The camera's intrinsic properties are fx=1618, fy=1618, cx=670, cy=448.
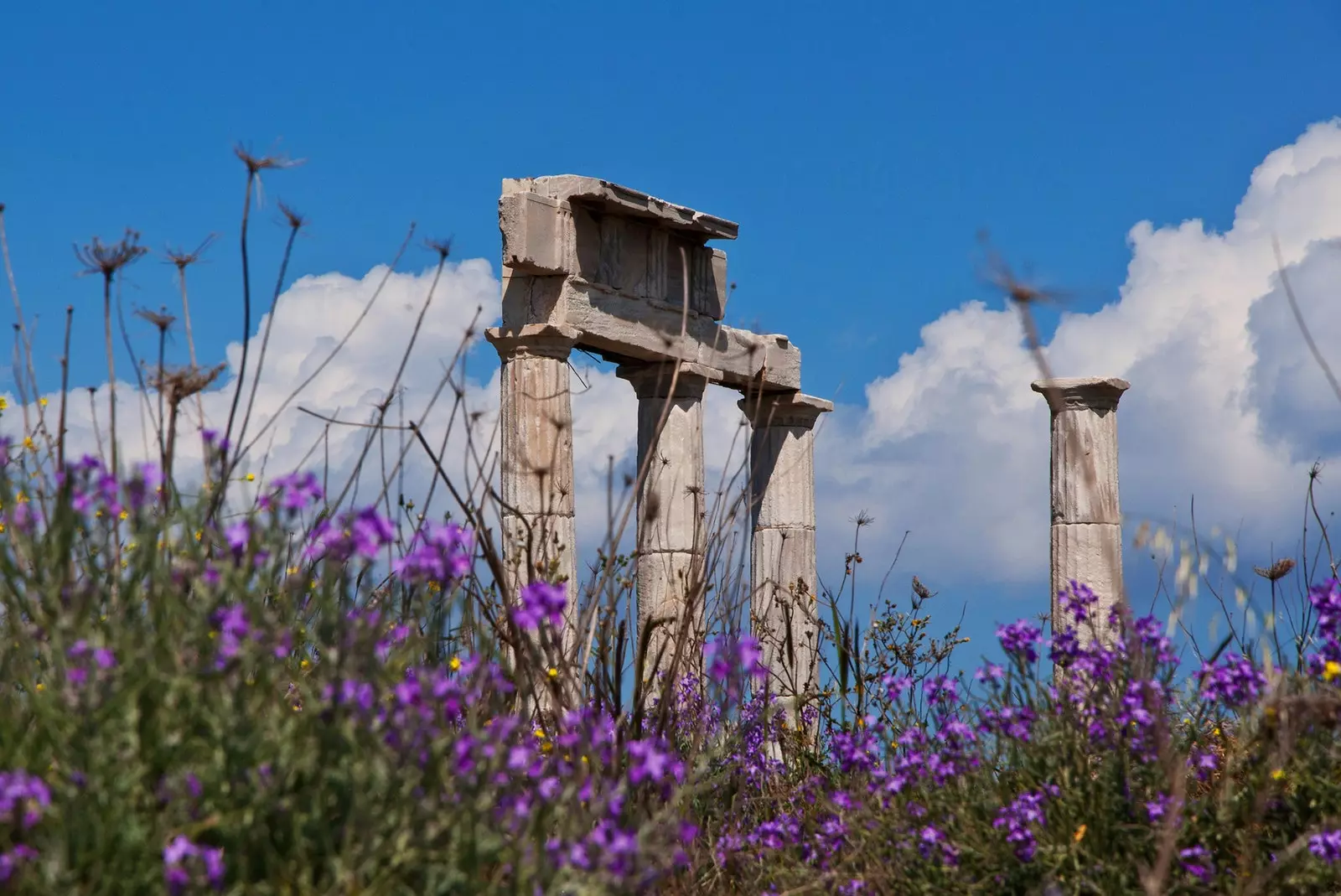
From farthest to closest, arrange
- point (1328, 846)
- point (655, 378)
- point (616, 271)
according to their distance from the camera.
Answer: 1. point (655, 378)
2. point (616, 271)
3. point (1328, 846)

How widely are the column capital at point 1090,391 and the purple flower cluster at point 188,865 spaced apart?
38.6 ft

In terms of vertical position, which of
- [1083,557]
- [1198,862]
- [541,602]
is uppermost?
[1083,557]

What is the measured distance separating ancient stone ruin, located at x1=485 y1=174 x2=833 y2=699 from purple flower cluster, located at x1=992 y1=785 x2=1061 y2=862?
6297 mm

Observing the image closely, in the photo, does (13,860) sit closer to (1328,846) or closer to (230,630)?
(230,630)

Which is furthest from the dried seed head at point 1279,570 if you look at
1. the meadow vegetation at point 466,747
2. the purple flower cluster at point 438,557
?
the purple flower cluster at point 438,557

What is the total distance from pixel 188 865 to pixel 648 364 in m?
A: 12.1

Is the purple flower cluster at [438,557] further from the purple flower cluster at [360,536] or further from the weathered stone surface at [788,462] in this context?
the weathered stone surface at [788,462]

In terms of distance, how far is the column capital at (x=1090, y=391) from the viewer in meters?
14.4

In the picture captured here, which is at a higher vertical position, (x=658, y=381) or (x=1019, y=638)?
(x=658, y=381)

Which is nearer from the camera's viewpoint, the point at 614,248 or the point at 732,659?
the point at 732,659

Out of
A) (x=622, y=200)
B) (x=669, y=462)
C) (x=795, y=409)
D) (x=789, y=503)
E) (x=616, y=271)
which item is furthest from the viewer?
(x=795, y=409)

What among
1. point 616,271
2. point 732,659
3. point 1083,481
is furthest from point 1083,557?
point 732,659

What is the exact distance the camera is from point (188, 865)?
3426 mm

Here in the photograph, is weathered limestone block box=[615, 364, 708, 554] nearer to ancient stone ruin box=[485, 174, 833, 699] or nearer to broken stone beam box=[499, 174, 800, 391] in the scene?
ancient stone ruin box=[485, 174, 833, 699]
